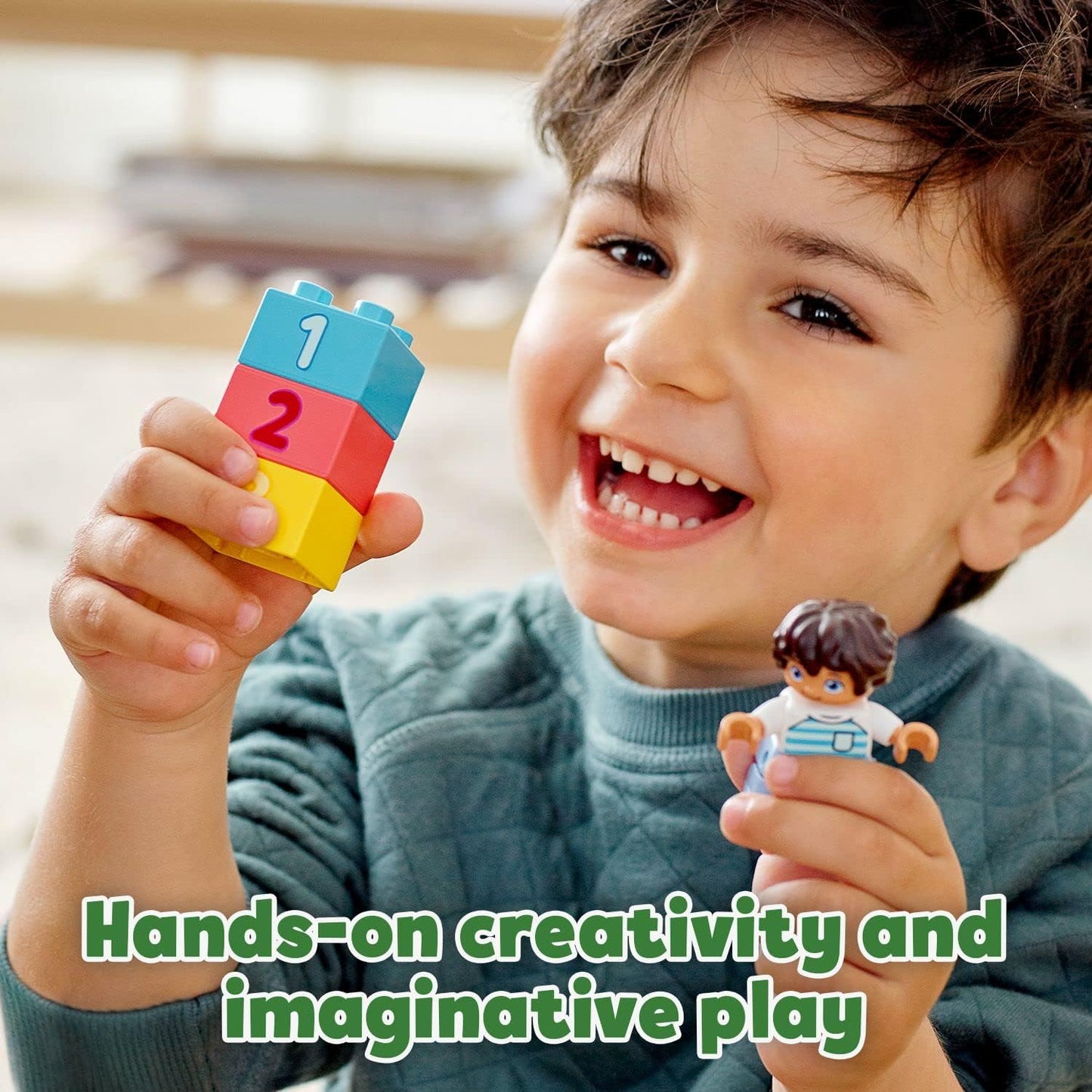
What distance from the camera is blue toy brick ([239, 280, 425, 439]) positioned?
0.68m

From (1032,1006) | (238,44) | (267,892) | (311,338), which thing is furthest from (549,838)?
(238,44)

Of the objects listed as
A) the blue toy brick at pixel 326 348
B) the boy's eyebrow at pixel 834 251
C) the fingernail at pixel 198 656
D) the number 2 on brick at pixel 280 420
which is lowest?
the fingernail at pixel 198 656

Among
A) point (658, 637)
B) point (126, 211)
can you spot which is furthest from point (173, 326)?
point (658, 637)

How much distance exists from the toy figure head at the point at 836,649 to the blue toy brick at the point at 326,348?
0.20 meters

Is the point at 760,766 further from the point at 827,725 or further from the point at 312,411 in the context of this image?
the point at 312,411

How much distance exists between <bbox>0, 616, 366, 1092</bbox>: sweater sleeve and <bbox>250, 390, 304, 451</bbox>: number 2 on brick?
0.29 m

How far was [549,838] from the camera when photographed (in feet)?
3.13

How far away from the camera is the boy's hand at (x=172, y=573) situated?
69 cm

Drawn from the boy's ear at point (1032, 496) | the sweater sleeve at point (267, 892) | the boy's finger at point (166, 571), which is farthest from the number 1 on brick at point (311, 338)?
the boy's ear at point (1032, 496)

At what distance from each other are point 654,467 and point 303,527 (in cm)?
23

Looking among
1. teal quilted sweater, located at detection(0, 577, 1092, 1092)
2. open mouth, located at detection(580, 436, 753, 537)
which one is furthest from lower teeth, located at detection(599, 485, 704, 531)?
teal quilted sweater, located at detection(0, 577, 1092, 1092)

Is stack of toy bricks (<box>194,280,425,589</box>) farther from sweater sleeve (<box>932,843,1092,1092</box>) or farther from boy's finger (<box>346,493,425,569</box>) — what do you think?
sweater sleeve (<box>932,843,1092,1092</box>)

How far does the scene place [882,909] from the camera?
642 millimetres

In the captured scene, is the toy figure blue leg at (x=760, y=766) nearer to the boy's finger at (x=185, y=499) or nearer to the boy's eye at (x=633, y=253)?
the boy's finger at (x=185, y=499)
